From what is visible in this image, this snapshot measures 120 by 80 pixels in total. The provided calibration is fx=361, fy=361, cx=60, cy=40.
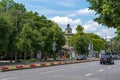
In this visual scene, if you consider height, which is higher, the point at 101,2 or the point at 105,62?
the point at 101,2

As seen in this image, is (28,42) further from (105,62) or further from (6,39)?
A: (105,62)

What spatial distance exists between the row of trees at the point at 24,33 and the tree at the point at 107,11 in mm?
36642

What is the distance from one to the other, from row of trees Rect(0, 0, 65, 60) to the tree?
36642 millimetres

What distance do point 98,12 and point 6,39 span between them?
38.2 meters

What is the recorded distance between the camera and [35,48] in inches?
3120

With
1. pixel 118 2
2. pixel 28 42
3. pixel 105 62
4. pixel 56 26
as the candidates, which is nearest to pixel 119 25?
pixel 118 2

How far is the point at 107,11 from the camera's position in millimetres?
20141

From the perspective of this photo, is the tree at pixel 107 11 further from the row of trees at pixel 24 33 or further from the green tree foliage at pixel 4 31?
the row of trees at pixel 24 33

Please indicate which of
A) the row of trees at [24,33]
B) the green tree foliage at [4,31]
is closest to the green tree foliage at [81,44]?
the row of trees at [24,33]

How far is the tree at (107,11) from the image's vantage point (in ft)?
64.6

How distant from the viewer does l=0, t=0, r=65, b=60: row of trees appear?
6203 centimetres

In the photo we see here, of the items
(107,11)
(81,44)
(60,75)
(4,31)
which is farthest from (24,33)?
(107,11)

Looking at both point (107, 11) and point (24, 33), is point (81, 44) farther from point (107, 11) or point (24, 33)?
point (107, 11)

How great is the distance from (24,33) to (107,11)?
57707mm
